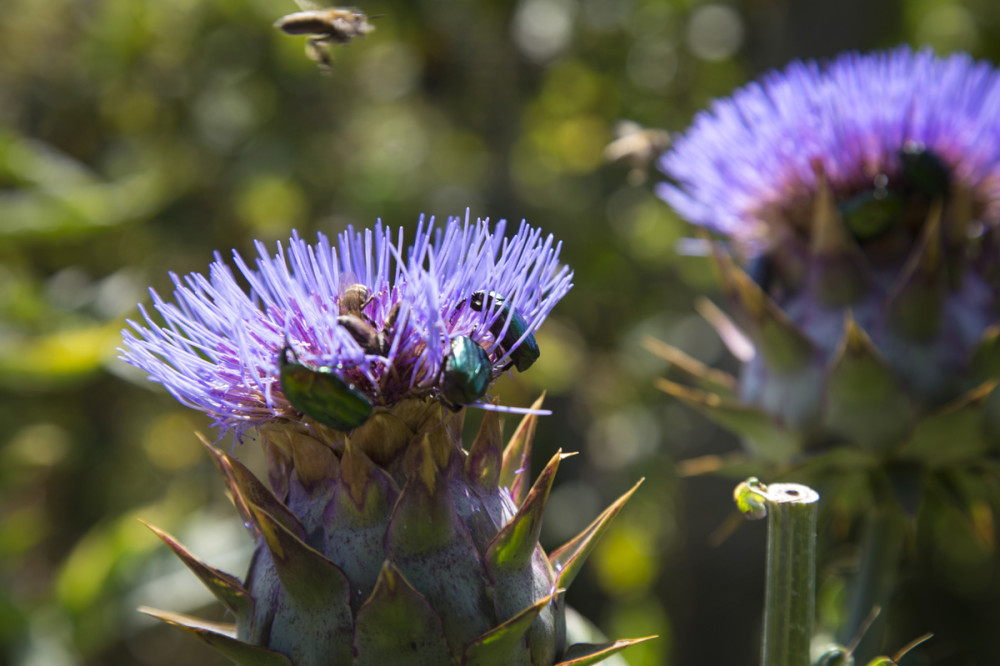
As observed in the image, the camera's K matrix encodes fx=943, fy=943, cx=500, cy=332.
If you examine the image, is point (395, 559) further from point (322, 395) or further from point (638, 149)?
point (638, 149)

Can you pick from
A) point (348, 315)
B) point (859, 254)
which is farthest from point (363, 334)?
point (859, 254)

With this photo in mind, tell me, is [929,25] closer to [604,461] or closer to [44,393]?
[604,461]

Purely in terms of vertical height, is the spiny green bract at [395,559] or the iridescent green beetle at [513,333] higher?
the iridescent green beetle at [513,333]

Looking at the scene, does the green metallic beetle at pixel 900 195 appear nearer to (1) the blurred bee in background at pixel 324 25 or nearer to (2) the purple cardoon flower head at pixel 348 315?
(2) the purple cardoon flower head at pixel 348 315

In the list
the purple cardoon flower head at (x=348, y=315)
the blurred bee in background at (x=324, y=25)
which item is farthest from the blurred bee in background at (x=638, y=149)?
the purple cardoon flower head at (x=348, y=315)

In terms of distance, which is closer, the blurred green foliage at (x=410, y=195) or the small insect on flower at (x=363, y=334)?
the small insect on flower at (x=363, y=334)

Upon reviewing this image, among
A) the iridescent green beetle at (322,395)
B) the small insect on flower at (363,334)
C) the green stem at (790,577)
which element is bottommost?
the green stem at (790,577)

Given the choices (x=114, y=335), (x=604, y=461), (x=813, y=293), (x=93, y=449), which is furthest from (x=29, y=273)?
(x=813, y=293)
